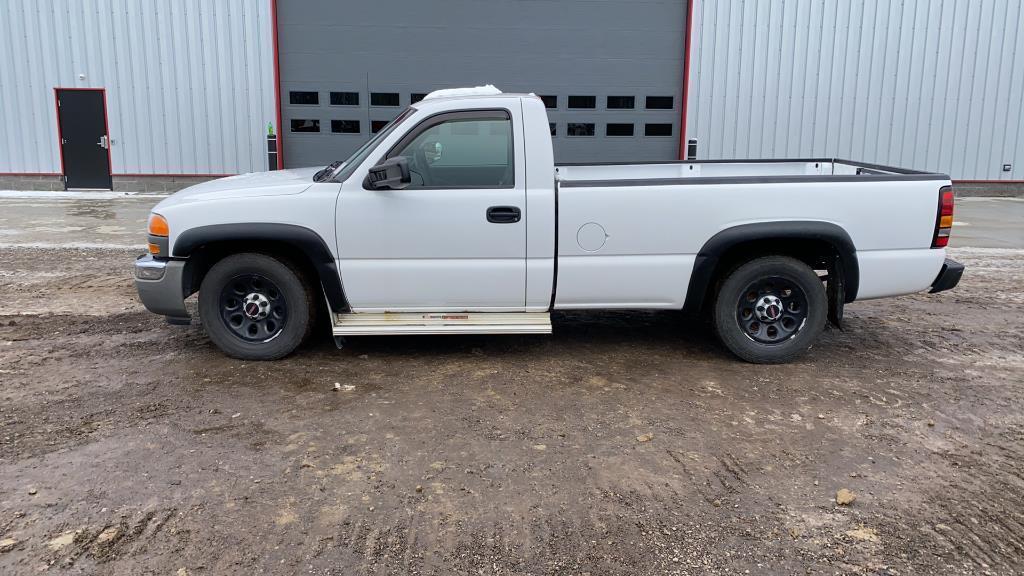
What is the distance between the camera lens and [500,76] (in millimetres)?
16000

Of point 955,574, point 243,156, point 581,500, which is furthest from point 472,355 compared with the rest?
point 243,156

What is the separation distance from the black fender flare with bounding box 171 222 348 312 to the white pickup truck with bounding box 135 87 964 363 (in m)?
0.01

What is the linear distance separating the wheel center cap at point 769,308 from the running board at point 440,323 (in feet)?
5.05

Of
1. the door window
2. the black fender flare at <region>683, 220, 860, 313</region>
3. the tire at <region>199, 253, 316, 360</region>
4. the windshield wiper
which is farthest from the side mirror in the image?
the black fender flare at <region>683, 220, 860, 313</region>

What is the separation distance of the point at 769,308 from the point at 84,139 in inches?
602

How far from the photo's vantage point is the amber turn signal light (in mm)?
5379

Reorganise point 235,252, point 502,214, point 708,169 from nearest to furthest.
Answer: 1. point 502,214
2. point 235,252
3. point 708,169

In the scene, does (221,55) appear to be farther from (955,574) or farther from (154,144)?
(955,574)

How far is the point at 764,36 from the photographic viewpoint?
15.9 metres

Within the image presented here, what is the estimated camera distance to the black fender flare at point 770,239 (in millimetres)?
5340

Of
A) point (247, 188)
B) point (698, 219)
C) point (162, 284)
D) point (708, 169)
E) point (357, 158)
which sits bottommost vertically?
point (162, 284)

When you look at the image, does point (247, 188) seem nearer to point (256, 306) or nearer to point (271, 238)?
point (271, 238)

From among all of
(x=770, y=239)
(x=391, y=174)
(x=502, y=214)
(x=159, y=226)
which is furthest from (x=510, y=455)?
(x=159, y=226)

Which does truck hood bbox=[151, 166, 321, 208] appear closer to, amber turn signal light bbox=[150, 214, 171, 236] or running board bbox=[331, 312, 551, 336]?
amber turn signal light bbox=[150, 214, 171, 236]
